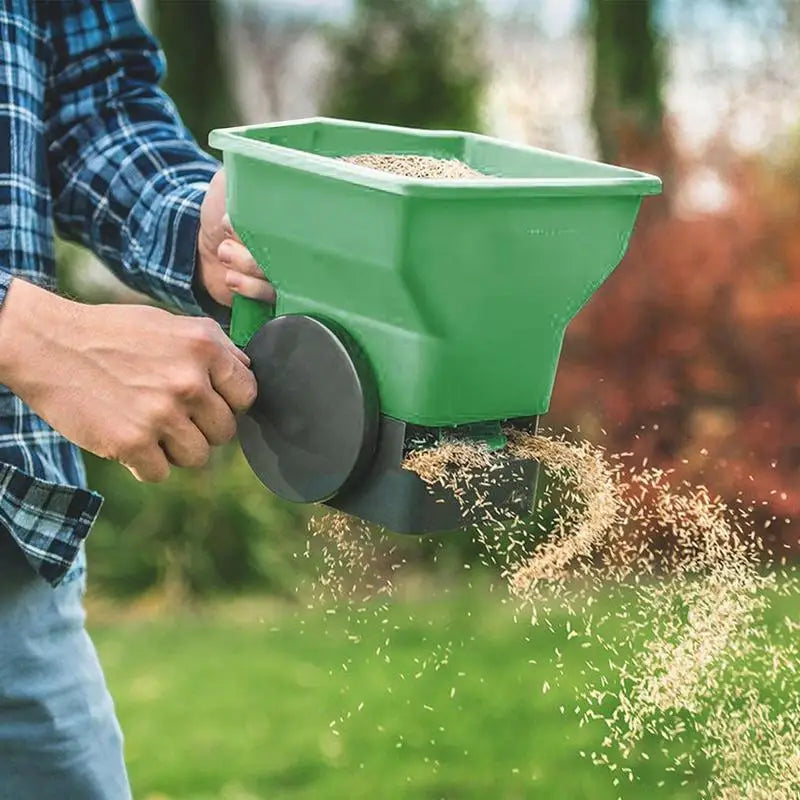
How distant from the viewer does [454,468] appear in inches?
58.9

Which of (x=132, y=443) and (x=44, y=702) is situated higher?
(x=132, y=443)

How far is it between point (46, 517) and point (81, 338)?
33 centimetres

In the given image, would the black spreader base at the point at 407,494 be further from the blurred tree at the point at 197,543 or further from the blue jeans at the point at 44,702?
the blurred tree at the point at 197,543

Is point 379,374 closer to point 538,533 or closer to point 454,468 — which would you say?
point 454,468

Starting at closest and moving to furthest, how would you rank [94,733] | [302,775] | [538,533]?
[94,733] < [302,775] < [538,533]

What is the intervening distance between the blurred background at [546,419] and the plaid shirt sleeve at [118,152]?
6.88 feet

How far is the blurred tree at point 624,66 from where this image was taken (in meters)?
5.88

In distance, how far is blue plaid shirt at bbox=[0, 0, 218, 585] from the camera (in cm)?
173

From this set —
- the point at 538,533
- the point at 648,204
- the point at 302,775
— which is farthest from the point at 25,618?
the point at 648,204

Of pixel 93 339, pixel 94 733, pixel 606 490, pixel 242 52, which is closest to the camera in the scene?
pixel 93 339

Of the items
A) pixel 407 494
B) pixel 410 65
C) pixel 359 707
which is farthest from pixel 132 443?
pixel 410 65

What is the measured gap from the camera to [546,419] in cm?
504

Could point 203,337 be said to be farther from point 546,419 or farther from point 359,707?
point 546,419

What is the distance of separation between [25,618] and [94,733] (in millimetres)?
186
